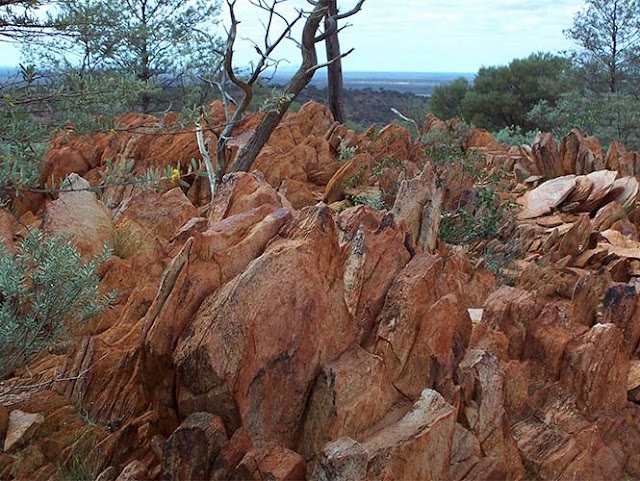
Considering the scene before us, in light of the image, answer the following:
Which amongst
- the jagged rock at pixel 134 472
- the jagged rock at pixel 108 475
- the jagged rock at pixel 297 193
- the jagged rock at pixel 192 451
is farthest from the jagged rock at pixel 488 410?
the jagged rock at pixel 297 193

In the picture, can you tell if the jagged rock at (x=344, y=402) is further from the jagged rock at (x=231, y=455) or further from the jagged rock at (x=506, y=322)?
the jagged rock at (x=506, y=322)

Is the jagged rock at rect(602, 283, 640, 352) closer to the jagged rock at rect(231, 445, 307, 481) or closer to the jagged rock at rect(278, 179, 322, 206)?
the jagged rock at rect(231, 445, 307, 481)

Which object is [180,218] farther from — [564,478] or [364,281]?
[564,478]

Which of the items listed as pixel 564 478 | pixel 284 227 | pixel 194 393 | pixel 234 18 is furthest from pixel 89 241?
pixel 234 18

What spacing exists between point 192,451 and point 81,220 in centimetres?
251

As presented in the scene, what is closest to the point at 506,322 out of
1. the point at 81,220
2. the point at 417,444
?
the point at 417,444

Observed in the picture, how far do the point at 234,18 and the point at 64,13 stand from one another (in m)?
5.15

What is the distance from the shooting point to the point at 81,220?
17.3ft

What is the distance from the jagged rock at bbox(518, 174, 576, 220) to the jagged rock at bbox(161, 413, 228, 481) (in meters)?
6.84

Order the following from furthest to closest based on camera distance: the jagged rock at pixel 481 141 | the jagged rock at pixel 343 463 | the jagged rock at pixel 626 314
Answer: the jagged rock at pixel 481 141 → the jagged rock at pixel 626 314 → the jagged rock at pixel 343 463

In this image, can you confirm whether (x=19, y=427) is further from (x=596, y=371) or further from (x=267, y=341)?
(x=596, y=371)

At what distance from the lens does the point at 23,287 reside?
3326mm

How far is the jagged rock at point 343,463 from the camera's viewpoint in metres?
3.18

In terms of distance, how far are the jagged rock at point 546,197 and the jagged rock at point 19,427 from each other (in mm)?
7005
